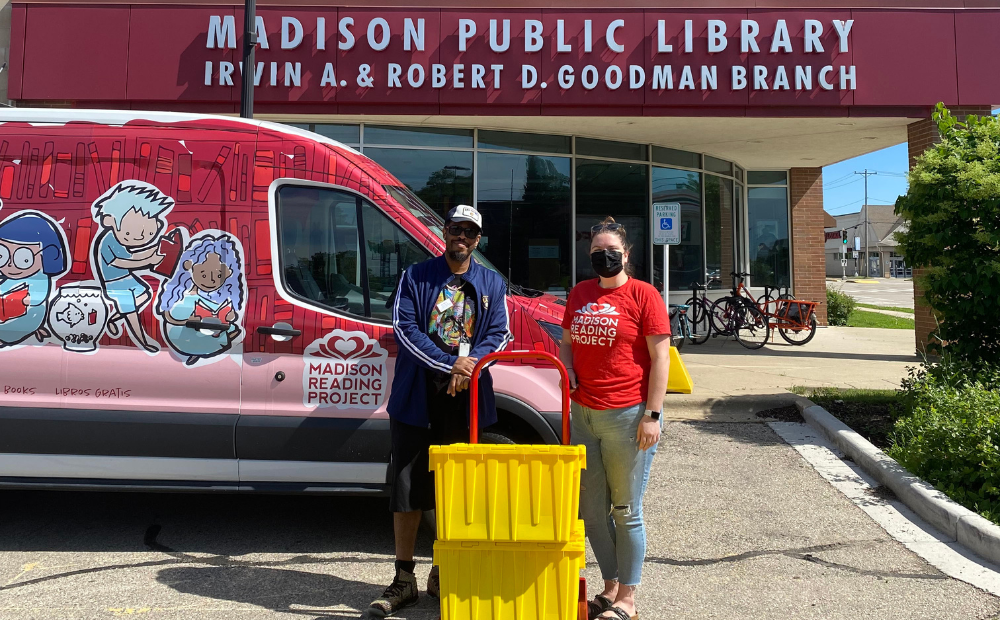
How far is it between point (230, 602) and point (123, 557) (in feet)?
3.43

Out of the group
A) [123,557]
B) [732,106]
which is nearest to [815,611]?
[123,557]

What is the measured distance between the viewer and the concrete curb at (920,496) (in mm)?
4363

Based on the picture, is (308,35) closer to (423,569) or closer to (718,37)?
(718,37)

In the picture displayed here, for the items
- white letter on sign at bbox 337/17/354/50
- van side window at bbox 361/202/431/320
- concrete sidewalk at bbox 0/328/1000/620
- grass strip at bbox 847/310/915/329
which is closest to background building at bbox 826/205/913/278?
grass strip at bbox 847/310/915/329

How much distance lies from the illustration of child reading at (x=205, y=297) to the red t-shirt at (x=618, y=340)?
7.01ft

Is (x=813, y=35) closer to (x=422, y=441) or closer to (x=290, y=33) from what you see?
(x=290, y=33)

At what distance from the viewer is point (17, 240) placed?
448 centimetres

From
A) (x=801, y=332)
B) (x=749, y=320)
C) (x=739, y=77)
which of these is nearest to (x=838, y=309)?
(x=801, y=332)

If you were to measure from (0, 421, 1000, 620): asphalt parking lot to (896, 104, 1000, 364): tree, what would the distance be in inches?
85.5

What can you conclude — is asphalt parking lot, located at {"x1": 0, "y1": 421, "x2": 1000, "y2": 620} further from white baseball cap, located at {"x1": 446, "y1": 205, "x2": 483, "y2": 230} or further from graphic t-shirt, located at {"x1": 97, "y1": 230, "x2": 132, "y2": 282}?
white baseball cap, located at {"x1": 446, "y1": 205, "x2": 483, "y2": 230}

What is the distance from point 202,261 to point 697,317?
1102 centimetres

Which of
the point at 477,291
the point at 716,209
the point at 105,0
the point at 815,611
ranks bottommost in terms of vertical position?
the point at 815,611

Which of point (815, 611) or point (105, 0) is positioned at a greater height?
point (105, 0)

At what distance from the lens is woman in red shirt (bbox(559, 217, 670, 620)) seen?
11.1 ft
